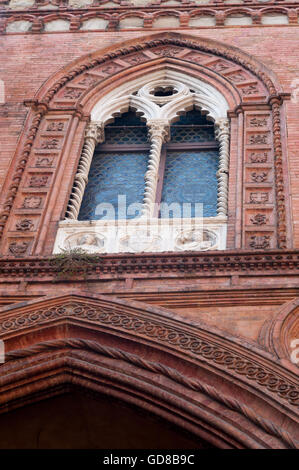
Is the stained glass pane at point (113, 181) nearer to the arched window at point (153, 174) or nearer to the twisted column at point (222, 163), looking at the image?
the arched window at point (153, 174)

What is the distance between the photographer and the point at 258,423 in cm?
732

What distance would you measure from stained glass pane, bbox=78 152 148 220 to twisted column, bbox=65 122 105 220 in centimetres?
19

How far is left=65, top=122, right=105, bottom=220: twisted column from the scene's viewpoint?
35.3 ft

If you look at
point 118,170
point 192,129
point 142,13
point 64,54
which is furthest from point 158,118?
point 142,13

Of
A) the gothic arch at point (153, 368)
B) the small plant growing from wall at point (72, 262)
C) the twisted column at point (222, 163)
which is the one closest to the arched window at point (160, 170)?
the twisted column at point (222, 163)

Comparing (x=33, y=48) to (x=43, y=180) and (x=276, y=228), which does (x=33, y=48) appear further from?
(x=276, y=228)

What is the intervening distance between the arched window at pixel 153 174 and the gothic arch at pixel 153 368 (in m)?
1.43

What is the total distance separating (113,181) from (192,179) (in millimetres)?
1034

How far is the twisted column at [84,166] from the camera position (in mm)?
10768

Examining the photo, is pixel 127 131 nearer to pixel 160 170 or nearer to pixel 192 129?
pixel 192 129

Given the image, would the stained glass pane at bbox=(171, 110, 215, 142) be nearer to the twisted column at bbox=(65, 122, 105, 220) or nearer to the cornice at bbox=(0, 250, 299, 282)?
the twisted column at bbox=(65, 122, 105, 220)

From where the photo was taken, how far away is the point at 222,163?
36.9 feet

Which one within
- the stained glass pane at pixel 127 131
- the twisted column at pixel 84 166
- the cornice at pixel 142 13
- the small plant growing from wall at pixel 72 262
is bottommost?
the small plant growing from wall at pixel 72 262

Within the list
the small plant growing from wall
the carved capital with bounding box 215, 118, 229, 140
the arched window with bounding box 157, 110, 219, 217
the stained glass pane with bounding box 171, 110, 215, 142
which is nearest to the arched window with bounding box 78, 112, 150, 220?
the arched window with bounding box 157, 110, 219, 217
